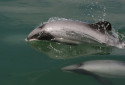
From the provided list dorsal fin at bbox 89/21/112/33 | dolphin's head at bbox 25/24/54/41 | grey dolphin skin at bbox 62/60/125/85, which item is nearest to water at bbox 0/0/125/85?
grey dolphin skin at bbox 62/60/125/85

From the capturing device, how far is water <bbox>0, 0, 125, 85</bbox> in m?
7.93

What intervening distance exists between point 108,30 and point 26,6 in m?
5.15

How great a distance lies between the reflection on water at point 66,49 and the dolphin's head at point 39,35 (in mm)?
212

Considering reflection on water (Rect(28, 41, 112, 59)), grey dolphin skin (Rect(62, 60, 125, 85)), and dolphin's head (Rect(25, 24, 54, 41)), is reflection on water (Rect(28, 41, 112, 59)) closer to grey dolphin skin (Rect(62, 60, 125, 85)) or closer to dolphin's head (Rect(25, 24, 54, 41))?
dolphin's head (Rect(25, 24, 54, 41))

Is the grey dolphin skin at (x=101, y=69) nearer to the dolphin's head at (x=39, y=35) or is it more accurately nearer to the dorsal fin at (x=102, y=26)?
the dorsal fin at (x=102, y=26)

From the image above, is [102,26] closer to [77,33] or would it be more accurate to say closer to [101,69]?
[77,33]

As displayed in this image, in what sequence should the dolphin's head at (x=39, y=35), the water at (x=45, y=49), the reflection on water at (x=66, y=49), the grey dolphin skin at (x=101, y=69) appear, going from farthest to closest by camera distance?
the dolphin's head at (x=39, y=35), the reflection on water at (x=66, y=49), the grey dolphin skin at (x=101, y=69), the water at (x=45, y=49)

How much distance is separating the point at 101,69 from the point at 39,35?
126 inches

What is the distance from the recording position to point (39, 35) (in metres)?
10.8

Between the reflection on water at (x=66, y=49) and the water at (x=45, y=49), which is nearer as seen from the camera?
the water at (x=45, y=49)

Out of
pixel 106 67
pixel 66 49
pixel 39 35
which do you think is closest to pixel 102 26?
pixel 66 49

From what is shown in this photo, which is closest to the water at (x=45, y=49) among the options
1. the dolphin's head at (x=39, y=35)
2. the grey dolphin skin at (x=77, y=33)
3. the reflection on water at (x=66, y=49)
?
the reflection on water at (x=66, y=49)

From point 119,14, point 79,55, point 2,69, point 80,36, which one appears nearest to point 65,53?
point 79,55

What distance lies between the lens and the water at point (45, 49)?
7.93 metres
